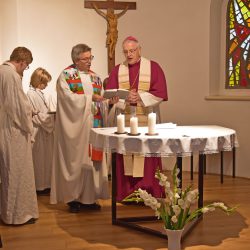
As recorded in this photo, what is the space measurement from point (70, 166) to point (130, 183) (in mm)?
799

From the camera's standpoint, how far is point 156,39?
8.38m

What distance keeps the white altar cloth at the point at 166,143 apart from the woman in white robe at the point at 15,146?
797 mm

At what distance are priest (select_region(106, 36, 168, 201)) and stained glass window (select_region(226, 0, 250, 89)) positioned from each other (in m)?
2.48

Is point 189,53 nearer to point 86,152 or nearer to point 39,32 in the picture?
point 39,32

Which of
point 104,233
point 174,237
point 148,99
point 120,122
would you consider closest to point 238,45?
point 148,99

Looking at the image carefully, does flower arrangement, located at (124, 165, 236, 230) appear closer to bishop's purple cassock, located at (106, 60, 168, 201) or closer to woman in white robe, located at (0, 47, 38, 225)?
woman in white robe, located at (0, 47, 38, 225)

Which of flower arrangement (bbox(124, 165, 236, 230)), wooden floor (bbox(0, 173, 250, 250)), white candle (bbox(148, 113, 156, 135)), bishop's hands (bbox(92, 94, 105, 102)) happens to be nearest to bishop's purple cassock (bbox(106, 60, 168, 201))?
wooden floor (bbox(0, 173, 250, 250))

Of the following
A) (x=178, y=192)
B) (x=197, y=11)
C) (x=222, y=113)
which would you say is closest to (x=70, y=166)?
(x=178, y=192)

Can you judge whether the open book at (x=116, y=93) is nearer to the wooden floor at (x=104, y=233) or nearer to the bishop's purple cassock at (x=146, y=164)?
the bishop's purple cassock at (x=146, y=164)

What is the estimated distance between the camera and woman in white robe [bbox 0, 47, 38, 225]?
4.87 meters

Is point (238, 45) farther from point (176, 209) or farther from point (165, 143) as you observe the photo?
point (176, 209)

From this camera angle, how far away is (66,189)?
5.52 metres

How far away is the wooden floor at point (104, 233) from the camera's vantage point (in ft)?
14.6

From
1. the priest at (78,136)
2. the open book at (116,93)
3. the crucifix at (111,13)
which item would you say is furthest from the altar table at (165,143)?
the crucifix at (111,13)
